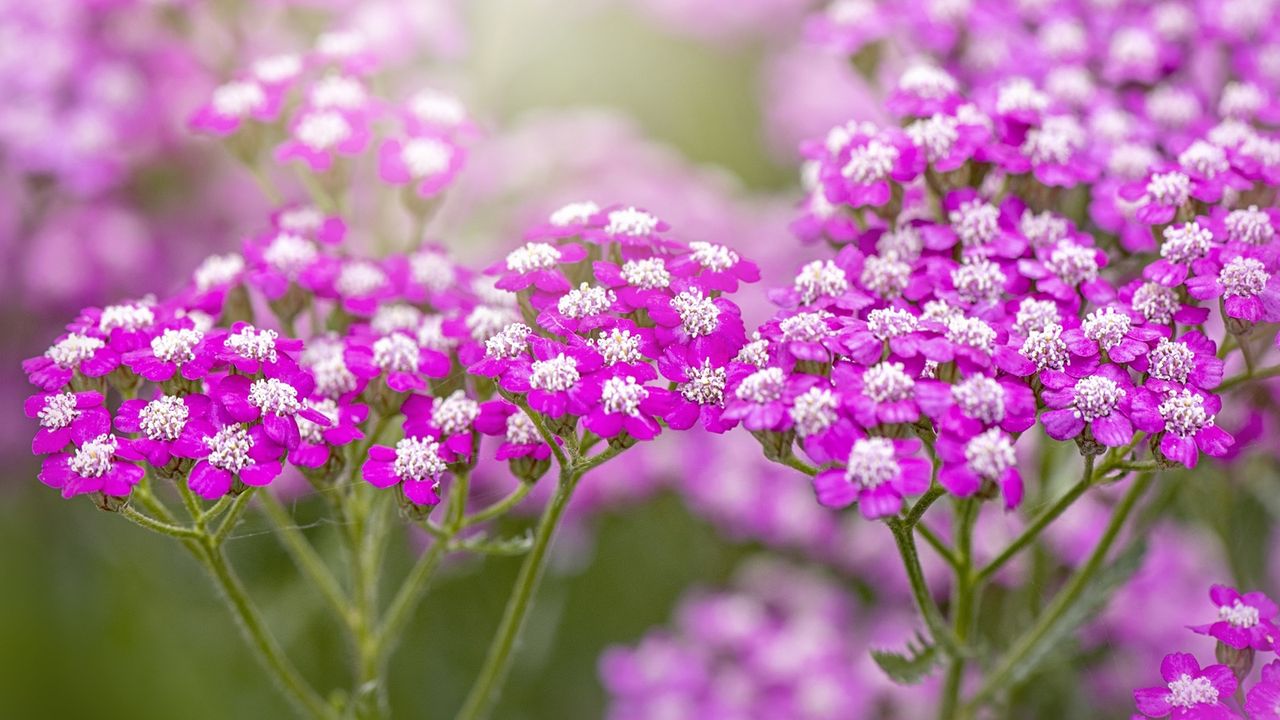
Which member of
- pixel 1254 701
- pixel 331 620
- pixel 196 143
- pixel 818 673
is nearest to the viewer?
pixel 1254 701

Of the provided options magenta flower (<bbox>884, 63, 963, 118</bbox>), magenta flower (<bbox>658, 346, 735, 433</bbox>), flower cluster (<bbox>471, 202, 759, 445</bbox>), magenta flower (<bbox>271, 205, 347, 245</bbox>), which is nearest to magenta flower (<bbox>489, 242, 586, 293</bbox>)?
flower cluster (<bbox>471, 202, 759, 445</bbox>)

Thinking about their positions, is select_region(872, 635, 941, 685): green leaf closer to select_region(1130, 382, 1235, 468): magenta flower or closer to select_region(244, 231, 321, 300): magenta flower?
select_region(1130, 382, 1235, 468): magenta flower

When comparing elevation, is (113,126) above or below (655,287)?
above

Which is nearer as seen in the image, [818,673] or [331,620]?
[818,673]

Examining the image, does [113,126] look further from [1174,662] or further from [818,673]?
[1174,662]

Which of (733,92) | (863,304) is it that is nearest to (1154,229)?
(863,304)
